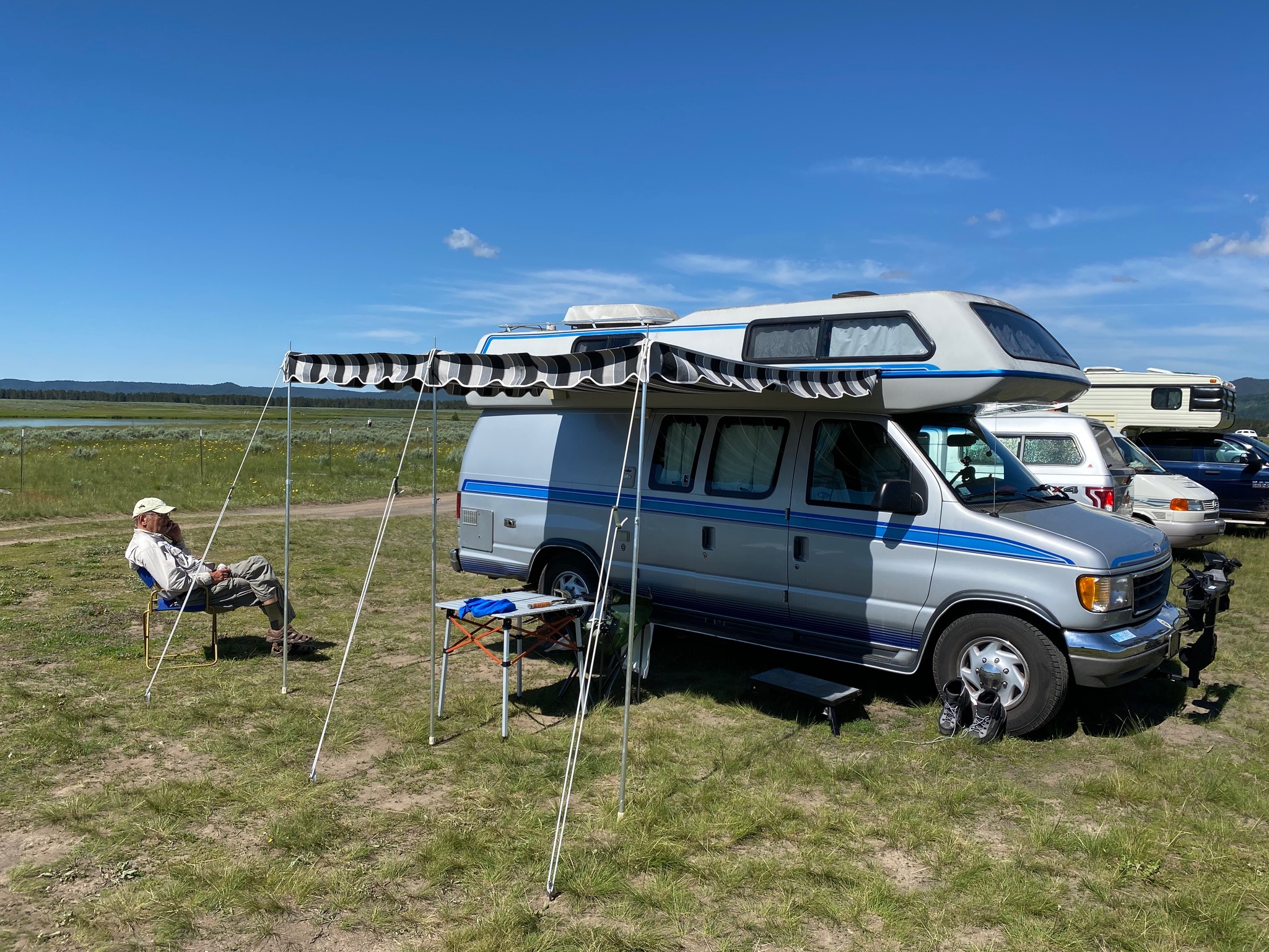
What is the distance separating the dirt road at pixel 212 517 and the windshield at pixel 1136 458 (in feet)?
34.4

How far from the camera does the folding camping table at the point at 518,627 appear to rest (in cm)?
546

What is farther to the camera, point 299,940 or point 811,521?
point 811,521

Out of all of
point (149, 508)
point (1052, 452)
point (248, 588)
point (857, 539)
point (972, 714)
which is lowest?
point (972, 714)

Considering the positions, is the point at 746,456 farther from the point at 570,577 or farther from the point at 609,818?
the point at 609,818

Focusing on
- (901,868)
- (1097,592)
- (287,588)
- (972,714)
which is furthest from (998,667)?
(287,588)

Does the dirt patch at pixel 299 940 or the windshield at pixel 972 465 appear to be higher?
the windshield at pixel 972 465

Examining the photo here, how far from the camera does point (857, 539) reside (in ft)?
19.8

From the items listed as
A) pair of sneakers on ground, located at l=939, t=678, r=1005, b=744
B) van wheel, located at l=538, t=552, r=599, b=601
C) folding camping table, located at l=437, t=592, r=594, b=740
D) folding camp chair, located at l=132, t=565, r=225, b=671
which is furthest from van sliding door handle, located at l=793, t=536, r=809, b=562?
folding camp chair, located at l=132, t=565, r=225, b=671

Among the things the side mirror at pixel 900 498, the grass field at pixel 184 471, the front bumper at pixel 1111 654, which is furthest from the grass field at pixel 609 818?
the grass field at pixel 184 471

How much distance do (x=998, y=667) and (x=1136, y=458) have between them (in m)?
9.67

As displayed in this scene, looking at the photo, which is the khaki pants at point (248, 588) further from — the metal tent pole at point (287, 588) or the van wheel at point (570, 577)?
the van wheel at point (570, 577)

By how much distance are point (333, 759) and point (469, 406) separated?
3.77m

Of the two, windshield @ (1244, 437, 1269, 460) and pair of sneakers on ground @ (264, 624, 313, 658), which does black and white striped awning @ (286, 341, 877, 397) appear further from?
windshield @ (1244, 437, 1269, 460)

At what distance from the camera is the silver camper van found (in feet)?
17.8
